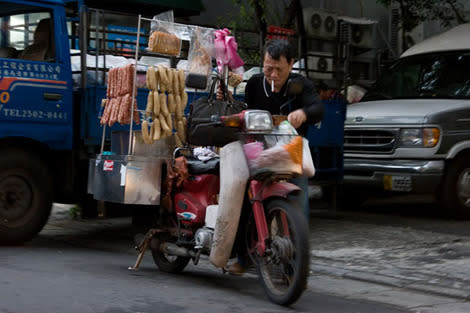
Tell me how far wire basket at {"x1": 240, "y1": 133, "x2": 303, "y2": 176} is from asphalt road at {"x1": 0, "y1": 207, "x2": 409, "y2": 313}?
2.90 feet

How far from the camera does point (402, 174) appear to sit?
31.2ft


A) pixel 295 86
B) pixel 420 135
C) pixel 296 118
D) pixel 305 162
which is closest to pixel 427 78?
pixel 420 135

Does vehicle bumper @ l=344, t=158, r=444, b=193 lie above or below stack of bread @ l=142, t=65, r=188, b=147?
below

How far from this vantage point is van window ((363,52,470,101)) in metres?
10.0

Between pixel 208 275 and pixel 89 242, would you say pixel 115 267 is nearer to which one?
pixel 208 275

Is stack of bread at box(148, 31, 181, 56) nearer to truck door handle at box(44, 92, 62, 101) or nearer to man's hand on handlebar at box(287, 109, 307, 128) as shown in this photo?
truck door handle at box(44, 92, 62, 101)

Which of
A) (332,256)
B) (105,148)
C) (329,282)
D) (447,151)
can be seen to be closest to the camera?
(329,282)

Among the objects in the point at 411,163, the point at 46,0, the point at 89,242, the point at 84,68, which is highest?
the point at 46,0

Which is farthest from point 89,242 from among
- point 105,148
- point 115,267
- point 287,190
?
point 287,190

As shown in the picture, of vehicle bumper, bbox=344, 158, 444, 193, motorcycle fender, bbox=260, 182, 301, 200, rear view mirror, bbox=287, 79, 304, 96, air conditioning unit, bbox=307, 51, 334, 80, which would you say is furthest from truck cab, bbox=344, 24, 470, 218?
motorcycle fender, bbox=260, 182, 301, 200

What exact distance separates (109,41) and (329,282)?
337cm

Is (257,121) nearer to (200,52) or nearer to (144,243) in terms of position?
(144,243)

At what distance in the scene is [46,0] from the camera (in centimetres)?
754

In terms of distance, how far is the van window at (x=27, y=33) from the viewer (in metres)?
7.55
